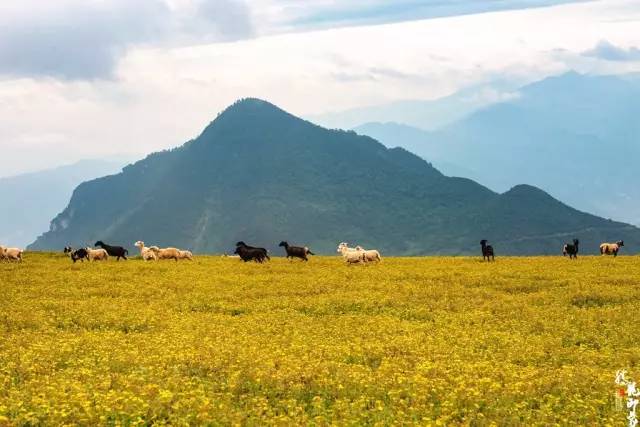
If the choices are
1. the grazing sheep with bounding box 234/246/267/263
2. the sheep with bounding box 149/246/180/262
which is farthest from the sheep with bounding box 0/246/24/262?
the grazing sheep with bounding box 234/246/267/263

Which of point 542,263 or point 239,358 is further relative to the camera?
point 542,263

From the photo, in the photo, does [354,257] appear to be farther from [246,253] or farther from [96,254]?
[96,254]

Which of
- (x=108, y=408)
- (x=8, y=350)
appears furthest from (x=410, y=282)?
(x=108, y=408)

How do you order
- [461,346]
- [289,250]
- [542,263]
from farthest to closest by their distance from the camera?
1. [289,250]
2. [542,263]
3. [461,346]

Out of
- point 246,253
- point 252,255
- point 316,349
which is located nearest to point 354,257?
point 252,255

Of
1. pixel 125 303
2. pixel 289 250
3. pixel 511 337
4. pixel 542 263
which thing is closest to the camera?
pixel 511 337

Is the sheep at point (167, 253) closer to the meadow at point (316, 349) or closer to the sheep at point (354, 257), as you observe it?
the meadow at point (316, 349)

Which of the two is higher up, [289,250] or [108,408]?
[289,250]

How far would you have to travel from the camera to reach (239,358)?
68.4 ft

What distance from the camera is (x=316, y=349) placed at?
22.6 meters

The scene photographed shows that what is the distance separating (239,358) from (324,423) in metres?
6.39

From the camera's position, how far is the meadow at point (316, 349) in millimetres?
16062

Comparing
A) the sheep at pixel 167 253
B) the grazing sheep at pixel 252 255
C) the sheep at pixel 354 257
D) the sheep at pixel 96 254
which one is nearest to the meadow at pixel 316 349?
the sheep at pixel 354 257

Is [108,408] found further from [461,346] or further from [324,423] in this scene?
[461,346]
